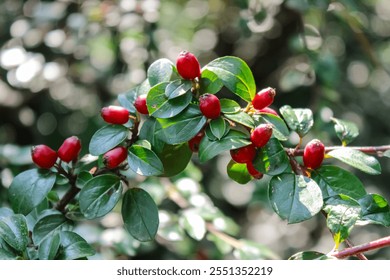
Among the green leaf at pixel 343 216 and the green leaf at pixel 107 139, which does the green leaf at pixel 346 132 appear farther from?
the green leaf at pixel 107 139

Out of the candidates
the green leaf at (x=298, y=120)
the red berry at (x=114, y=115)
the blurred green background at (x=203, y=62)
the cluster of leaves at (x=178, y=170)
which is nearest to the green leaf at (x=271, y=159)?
the cluster of leaves at (x=178, y=170)

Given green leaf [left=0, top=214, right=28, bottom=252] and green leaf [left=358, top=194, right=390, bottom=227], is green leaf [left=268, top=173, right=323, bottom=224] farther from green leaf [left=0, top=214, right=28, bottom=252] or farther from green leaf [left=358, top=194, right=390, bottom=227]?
green leaf [left=0, top=214, right=28, bottom=252]

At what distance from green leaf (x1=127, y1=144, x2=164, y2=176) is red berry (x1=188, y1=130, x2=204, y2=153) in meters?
0.07

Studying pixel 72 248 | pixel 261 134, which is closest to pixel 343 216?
pixel 261 134

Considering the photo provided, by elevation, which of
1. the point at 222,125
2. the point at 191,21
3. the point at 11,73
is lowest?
the point at 191,21

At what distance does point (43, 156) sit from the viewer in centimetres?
83

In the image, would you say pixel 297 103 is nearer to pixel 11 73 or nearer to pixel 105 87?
pixel 105 87

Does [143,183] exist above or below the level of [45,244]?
below

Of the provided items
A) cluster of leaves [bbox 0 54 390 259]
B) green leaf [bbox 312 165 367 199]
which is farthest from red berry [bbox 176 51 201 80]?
green leaf [bbox 312 165 367 199]

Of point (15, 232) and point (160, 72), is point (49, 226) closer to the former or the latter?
point (15, 232)

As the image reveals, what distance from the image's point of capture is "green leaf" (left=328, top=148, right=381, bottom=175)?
0.80m
